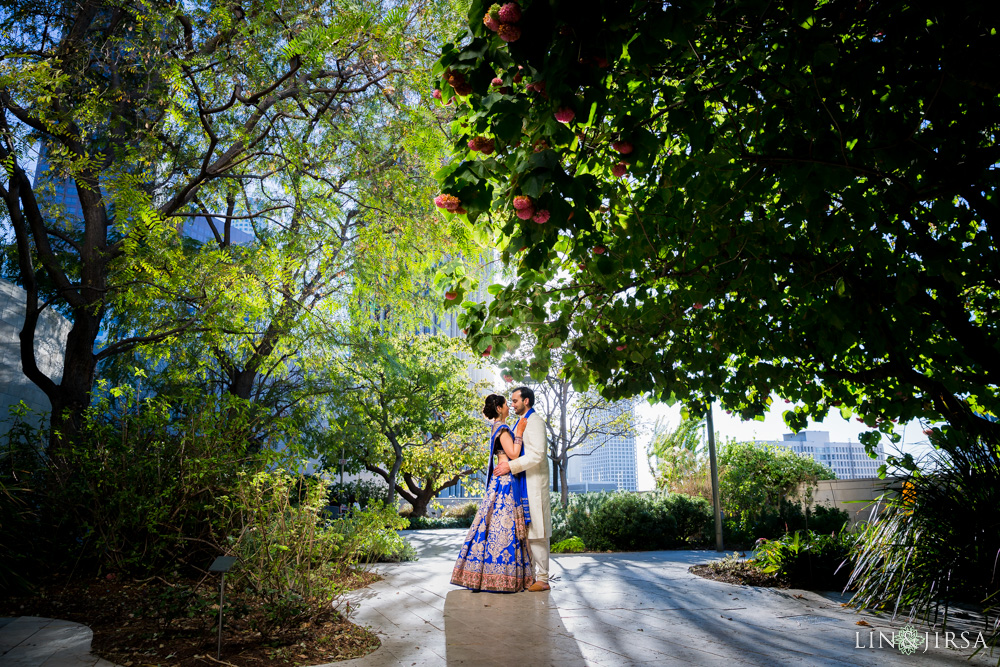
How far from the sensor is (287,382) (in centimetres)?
1375

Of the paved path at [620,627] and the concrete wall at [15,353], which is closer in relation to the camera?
the paved path at [620,627]

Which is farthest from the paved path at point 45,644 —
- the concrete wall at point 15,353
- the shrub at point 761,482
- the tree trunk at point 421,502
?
the tree trunk at point 421,502

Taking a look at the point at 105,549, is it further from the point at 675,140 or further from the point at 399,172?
the point at 675,140

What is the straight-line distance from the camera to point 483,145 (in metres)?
2.66

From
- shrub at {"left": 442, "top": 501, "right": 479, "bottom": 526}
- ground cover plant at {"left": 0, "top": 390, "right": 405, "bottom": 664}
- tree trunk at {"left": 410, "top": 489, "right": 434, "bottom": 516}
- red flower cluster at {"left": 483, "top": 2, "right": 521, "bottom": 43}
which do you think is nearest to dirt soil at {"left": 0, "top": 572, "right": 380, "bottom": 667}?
ground cover plant at {"left": 0, "top": 390, "right": 405, "bottom": 664}

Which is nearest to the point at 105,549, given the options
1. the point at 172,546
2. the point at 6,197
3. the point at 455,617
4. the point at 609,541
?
the point at 172,546

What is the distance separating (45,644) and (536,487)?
3.97 metres

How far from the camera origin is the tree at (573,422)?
21.7 m

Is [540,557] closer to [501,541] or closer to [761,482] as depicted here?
[501,541]

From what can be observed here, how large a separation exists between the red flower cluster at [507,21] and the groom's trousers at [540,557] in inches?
195

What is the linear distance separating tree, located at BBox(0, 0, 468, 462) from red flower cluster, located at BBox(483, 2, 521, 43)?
4.89 metres

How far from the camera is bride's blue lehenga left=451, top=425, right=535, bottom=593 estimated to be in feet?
18.9

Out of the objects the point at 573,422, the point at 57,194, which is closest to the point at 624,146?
the point at 57,194

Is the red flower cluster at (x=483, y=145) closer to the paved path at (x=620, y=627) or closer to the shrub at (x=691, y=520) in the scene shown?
the paved path at (x=620, y=627)
